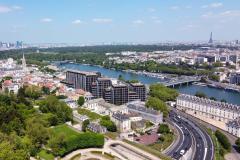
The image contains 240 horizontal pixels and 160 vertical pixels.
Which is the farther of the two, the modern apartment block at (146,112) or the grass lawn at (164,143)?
the modern apartment block at (146,112)

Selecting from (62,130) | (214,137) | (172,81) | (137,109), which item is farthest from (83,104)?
(172,81)

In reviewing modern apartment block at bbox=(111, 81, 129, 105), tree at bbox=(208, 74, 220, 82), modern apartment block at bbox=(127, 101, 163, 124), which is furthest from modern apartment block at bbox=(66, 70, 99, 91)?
tree at bbox=(208, 74, 220, 82)

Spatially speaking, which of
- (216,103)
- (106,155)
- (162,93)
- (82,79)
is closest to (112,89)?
(162,93)

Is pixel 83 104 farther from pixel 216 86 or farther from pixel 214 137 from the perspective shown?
pixel 216 86

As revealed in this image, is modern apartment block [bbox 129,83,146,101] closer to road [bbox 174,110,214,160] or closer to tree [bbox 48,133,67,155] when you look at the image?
road [bbox 174,110,214,160]

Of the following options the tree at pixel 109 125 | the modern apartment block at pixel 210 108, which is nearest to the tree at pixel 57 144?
the tree at pixel 109 125

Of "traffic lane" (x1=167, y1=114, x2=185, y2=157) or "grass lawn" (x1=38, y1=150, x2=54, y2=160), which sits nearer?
"grass lawn" (x1=38, y1=150, x2=54, y2=160)

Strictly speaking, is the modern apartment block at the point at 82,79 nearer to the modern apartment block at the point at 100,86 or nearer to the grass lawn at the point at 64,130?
the modern apartment block at the point at 100,86
